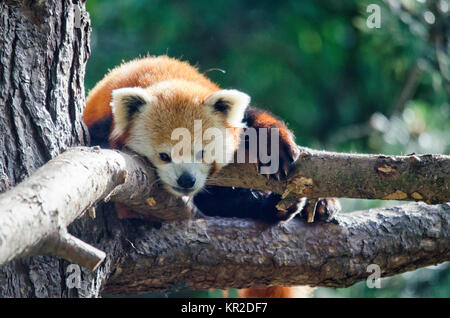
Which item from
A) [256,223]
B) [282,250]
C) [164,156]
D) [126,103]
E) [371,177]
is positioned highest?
[126,103]

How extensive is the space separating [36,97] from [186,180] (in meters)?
1.00

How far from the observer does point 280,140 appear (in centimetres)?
305

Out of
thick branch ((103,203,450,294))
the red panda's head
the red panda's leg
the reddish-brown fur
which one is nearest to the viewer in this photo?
the red panda's leg

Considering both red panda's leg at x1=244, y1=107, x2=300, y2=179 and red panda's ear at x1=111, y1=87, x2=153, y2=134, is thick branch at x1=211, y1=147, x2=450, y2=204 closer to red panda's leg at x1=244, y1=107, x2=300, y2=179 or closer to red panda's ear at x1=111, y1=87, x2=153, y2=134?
red panda's leg at x1=244, y1=107, x2=300, y2=179

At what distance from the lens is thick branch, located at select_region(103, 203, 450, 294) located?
3.19 meters

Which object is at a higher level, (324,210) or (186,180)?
(186,180)

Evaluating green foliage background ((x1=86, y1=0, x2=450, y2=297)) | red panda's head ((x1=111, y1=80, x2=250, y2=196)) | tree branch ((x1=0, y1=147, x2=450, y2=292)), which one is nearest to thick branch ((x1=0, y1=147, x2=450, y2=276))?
tree branch ((x1=0, y1=147, x2=450, y2=292))

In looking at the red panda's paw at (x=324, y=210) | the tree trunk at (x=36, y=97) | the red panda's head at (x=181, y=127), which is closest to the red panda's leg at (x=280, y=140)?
the red panda's head at (x=181, y=127)

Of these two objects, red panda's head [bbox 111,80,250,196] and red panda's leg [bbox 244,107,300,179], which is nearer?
red panda's leg [bbox 244,107,300,179]

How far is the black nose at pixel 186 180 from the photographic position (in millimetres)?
3205

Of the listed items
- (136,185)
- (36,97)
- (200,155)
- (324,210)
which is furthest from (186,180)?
(36,97)

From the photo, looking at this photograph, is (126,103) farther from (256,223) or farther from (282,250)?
(282,250)

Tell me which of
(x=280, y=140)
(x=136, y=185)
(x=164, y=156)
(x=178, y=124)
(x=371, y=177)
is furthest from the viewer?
(x=178, y=124)
